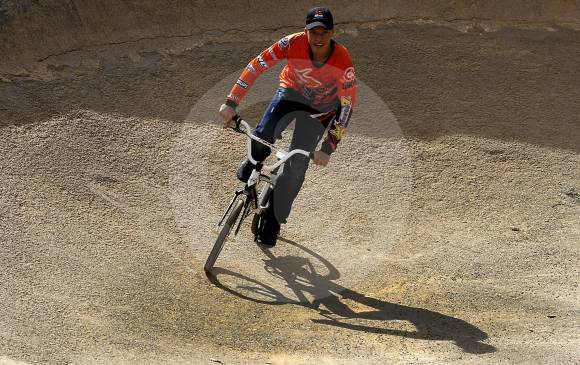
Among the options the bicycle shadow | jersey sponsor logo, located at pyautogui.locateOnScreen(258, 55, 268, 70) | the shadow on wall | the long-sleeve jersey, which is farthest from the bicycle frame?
the shadow on wall

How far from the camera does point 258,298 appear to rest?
7.53 m

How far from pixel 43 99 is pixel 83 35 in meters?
1.62

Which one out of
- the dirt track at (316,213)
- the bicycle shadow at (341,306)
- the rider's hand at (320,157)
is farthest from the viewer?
the rider's hand at (320,157)

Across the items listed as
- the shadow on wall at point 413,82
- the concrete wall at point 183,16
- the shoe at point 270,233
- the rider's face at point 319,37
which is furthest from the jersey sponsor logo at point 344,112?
the concrete wall at point 183,16

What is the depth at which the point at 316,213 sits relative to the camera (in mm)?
9328

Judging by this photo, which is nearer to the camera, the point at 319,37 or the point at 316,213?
the point at 319,37

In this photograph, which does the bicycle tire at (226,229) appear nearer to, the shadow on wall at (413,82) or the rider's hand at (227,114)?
the rider's hand at (227,114)

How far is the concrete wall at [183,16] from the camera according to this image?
38.6ft

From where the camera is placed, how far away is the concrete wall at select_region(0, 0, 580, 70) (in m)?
11.8

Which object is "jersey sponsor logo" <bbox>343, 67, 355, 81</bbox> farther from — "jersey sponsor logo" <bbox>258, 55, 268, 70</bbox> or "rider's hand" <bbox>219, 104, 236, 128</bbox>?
"rider's hand" <bbox>219, 104, 236, 128</bbox>

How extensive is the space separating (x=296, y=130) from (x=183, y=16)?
554cm

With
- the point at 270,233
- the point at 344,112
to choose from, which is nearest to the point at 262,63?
the point at 344,112

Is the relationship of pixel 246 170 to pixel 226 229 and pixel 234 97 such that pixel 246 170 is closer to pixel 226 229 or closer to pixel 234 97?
pixel 226 229

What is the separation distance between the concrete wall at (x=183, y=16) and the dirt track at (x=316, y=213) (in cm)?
31
